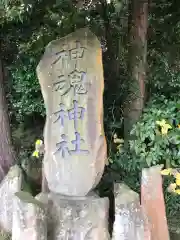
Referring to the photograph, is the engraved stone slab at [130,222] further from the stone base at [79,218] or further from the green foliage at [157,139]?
the green foliage at [157,139]

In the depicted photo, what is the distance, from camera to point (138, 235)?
281cm

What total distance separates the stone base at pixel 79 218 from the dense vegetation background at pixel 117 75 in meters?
0.64

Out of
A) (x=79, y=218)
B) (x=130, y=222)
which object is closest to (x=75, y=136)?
(x=79, y=218)

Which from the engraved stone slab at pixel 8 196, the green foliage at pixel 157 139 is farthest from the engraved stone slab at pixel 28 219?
the green foliage at pixel 157 139

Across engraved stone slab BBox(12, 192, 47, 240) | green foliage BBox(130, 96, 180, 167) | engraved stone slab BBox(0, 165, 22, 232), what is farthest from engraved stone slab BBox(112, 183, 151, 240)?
engraved stone slab BBox(0, 165, 22, 232)

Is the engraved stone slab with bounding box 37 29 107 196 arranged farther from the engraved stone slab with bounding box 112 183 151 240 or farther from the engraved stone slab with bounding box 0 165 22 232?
the engraved stone slab with bounding box 0 165 22 232

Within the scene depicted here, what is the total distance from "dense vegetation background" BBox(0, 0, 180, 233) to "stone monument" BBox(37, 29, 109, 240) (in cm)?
65

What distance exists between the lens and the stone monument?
3059 mm

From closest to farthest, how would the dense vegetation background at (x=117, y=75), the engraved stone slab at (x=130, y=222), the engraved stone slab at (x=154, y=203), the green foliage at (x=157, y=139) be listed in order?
the engraved stone slab at (x=130, y=222) → the engraved stone slab at (x=154, y=203) → the green foliage at (x=157, y=139) → the dense vegetation background at (x=117, y=75)

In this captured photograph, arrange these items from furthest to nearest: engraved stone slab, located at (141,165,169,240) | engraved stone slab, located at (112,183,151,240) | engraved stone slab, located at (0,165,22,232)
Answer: engraved stone slab, located at (0,165,22,232) < engraved stone slab, located at (141,165,169,240) < engraved stone slab, located at (112,183,151,240)

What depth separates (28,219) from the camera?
284 cm

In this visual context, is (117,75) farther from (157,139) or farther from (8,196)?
(8,196)

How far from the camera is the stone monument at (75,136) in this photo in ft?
10.0

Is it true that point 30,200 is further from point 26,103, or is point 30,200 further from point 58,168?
point 26,103
